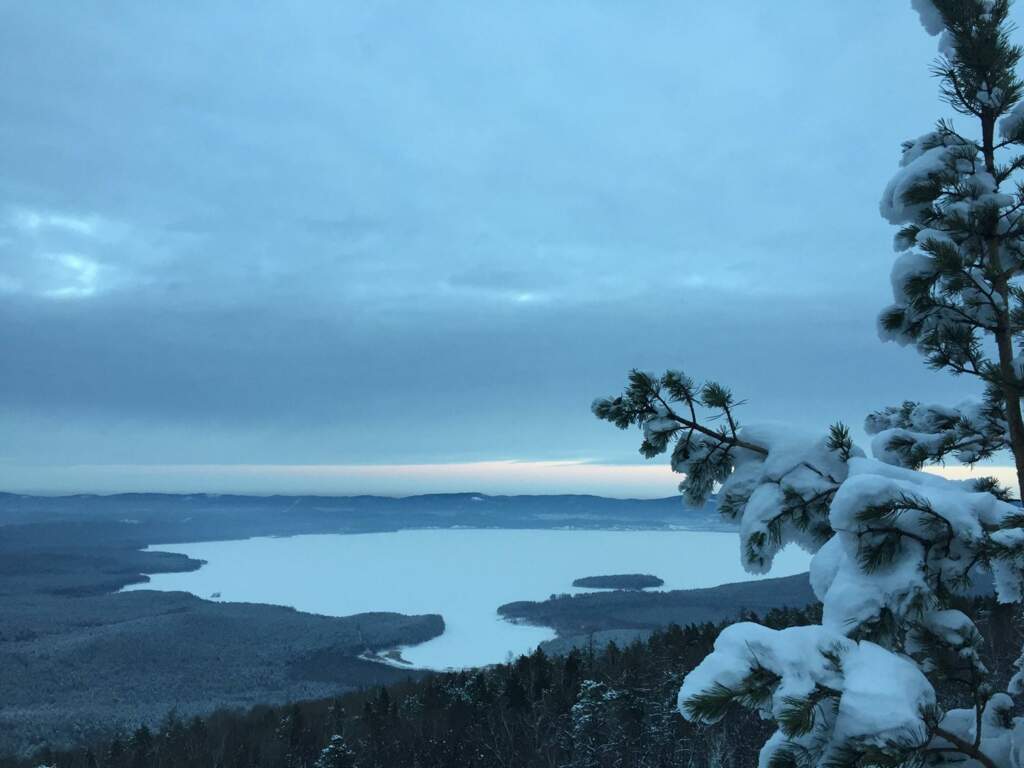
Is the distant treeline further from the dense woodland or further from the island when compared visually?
the island

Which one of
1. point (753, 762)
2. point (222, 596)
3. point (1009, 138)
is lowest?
point (222, 596)

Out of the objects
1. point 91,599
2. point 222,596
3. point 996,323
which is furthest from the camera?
point 222,596

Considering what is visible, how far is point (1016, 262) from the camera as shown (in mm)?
4043

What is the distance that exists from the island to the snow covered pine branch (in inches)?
5410

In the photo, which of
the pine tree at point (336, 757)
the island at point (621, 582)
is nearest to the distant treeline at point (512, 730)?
the pine tree at point (336, 757)

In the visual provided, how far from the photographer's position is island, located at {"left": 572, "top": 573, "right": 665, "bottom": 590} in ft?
457

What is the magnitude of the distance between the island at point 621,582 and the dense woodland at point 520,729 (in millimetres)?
111236

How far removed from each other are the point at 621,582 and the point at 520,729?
131085 mm

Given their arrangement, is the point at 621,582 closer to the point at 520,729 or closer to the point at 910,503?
the point at 520,729

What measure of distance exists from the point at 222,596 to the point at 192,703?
95819mm

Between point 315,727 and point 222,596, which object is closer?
point 315,727

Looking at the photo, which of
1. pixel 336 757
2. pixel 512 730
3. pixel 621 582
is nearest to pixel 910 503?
pixel 336 757

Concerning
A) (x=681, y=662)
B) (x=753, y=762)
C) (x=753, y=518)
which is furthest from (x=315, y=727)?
(x=753, y=518)

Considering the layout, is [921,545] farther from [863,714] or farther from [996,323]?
[996,323]
